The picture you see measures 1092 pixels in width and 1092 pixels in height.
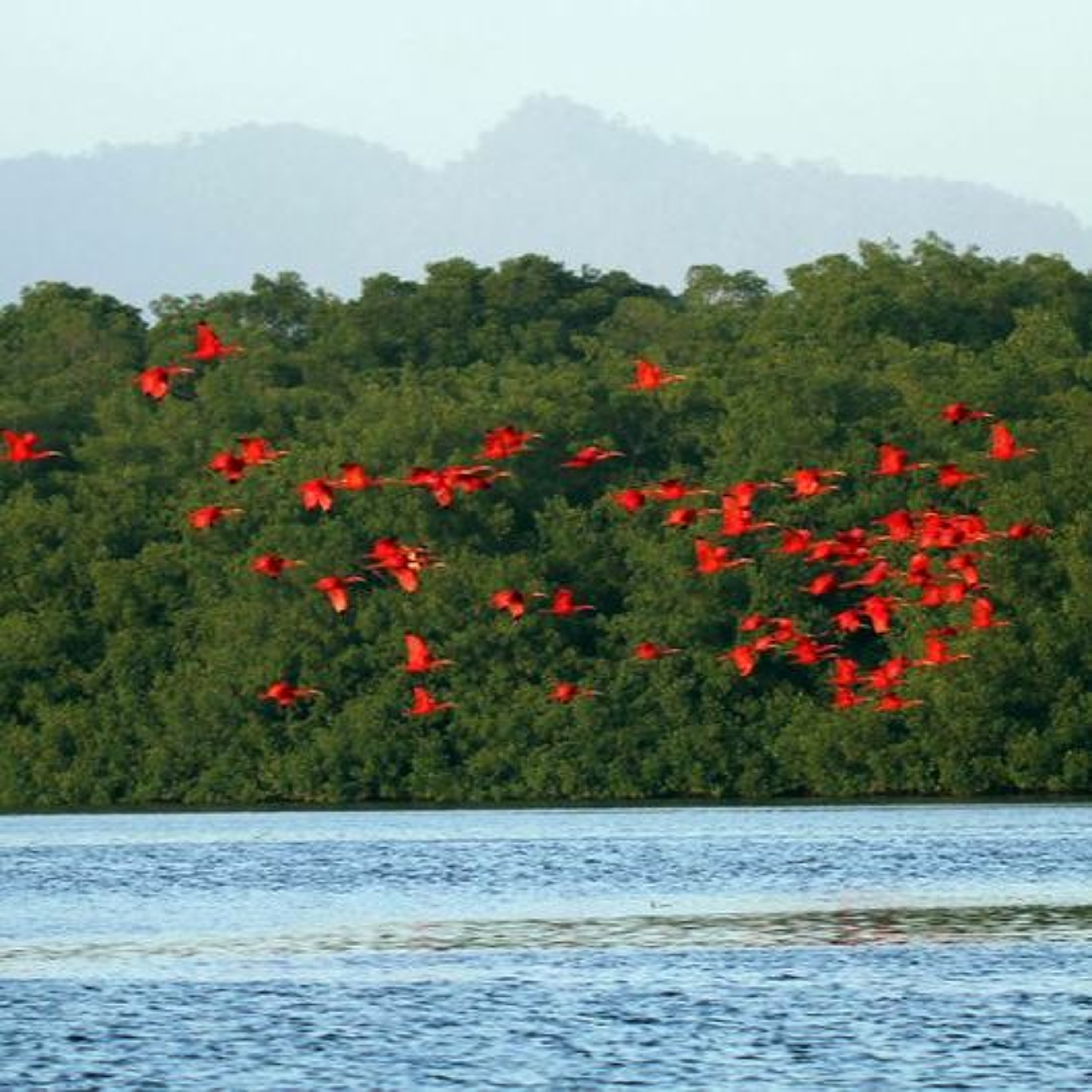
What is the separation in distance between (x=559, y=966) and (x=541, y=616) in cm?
7446

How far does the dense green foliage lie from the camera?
129 meters

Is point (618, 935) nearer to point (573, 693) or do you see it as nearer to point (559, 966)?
point (559, 966)

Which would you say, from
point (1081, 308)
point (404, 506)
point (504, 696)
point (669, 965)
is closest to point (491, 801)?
point (504, 696)

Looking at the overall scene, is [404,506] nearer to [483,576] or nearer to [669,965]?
[483,576]

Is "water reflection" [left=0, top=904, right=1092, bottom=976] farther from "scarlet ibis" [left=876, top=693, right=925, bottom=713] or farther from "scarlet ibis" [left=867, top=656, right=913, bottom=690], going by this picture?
"scarlet ibis" [left=876, top=693, right=925, bottom=713]

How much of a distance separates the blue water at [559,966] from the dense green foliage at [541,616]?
2826 centimetres

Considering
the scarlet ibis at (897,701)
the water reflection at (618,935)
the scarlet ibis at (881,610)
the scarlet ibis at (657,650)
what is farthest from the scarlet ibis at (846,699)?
the water reflection at (618,935)

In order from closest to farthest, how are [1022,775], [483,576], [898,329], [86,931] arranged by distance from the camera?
[86,931]
[1022,775]
[483,576]
[898,329]

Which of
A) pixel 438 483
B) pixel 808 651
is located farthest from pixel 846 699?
pixel 438 483

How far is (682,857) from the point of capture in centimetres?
9262

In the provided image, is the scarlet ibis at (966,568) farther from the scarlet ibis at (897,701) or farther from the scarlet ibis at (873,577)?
the scarlet ibis at (897,701)

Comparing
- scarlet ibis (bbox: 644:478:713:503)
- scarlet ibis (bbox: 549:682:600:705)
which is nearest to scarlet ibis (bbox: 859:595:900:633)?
scarlet ibis (bbox: 644:478:713:503)

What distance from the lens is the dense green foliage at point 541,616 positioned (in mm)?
128625

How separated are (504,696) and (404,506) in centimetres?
950
